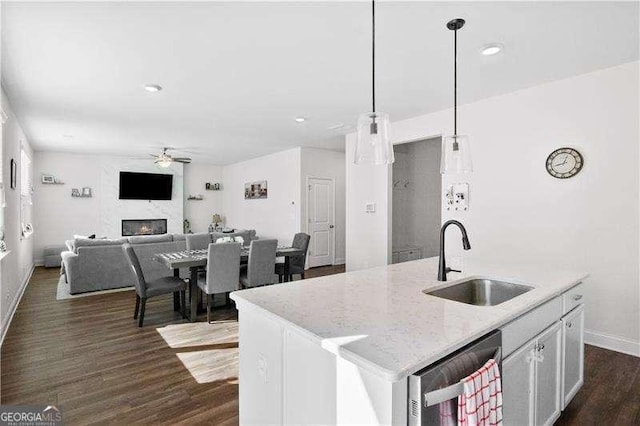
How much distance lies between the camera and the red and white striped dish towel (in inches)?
43.7

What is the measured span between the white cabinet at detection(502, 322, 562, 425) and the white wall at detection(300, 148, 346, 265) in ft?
17.9

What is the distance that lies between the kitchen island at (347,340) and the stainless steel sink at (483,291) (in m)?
0.07

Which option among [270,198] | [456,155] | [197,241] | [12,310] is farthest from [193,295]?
[270,198]

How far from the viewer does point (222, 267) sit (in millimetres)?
3787

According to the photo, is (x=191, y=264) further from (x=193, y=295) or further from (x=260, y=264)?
(x=260, y=264)

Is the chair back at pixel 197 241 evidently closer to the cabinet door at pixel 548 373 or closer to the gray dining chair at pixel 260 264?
the gray dining chair at pixel 260 264

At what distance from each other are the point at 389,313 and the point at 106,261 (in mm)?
5002

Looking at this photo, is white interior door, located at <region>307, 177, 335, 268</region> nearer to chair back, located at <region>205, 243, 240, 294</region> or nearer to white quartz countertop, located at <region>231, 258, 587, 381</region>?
chair back, located at <region>205, 243, 240, 294</region>

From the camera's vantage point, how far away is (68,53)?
8.95ft

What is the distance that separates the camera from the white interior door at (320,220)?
7168 mm

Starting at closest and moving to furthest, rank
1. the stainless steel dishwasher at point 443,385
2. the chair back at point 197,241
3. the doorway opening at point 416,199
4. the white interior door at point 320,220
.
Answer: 1. the stainless steel dishwasher at point 443,385
2. the chair back at point 197,241
3. the doorway opening at point 416,199
4. the white interior door at point 320,220

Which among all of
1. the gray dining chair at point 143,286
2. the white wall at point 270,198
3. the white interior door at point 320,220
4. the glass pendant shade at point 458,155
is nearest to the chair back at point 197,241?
the gray dining chair at point 143,286

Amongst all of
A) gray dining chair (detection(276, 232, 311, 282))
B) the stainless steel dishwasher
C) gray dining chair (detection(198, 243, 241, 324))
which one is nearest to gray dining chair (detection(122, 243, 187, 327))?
gray dining chair (detection(198, 243, 241, 324))

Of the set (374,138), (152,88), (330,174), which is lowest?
(374,138)
